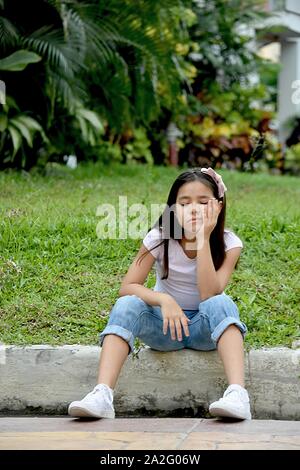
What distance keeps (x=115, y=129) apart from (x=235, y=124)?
364 centimetres

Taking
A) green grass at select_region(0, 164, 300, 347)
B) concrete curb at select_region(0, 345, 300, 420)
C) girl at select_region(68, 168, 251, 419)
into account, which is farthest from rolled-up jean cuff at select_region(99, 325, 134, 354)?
green grass at select_region(0, 164, 300, 347)

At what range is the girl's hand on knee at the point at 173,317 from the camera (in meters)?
4.00

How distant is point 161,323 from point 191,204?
1.73 ft

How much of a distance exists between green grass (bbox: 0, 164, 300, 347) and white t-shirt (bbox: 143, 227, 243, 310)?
1.15 ft

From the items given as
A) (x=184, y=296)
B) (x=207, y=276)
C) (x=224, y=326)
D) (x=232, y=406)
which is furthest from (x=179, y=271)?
(x=232, y=406)

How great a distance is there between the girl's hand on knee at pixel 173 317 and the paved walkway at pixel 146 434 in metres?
0.38

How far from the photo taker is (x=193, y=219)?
13.9 ft

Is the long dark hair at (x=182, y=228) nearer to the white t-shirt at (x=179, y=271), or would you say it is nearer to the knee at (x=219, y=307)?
the white t-shirt at (x=179, y=271)

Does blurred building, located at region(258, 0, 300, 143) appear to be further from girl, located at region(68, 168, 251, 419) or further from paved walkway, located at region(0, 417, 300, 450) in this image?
paved walkway, located at region(0, 417, 300, 450)

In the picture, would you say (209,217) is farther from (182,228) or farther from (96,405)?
(96,405)

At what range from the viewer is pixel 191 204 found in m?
4.25

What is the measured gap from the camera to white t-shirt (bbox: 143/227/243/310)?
4.26 meters

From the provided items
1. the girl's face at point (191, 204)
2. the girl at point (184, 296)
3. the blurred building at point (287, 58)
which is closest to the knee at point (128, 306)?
the girl at point (184, 296)

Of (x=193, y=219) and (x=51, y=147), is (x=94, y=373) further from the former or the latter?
(x=51, y=147)
